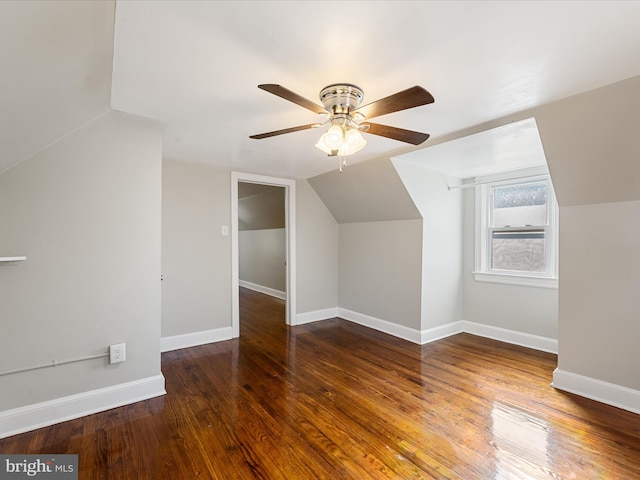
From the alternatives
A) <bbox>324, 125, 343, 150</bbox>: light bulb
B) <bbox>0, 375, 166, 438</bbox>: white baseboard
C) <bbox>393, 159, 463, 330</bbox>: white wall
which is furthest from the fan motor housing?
<bbox>0, 375, 166, 438</bbox>: white baseboard

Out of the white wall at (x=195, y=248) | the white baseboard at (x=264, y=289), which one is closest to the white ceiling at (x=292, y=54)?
the white wall at (x=195, y=248)

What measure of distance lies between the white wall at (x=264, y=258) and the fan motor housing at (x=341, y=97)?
154 inches

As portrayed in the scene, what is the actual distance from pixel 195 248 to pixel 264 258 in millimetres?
3136

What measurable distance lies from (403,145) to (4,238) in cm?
305

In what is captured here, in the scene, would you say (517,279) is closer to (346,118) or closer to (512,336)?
(512,336)

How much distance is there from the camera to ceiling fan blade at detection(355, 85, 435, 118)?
4.23 ft

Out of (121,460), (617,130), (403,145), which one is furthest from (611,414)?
(121,460)

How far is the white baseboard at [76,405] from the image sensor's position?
6.10 ft

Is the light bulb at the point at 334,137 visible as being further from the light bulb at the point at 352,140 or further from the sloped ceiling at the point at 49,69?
the sloped ceiling at the point at 49,69

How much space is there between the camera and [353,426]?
196cm

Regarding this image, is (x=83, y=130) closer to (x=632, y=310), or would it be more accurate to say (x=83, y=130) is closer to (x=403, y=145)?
(x=403, y=145)

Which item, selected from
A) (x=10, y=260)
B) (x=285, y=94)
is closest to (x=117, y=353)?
(x=10, y=260)

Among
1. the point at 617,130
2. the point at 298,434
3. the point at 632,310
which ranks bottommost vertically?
the point at 298,434

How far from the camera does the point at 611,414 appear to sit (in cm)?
208
